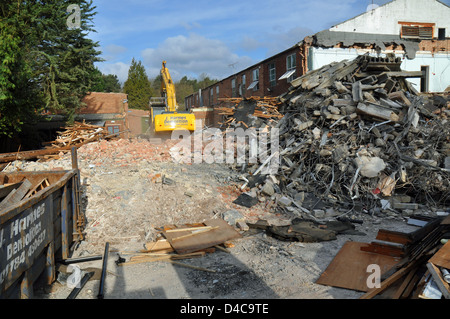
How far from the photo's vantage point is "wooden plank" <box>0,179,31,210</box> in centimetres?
466

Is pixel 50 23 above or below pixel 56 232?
above

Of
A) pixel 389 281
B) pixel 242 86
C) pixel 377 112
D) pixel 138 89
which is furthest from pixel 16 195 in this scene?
pixel 138 89

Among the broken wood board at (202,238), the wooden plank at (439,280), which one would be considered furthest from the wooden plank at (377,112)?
the wooden plank at (439,280)

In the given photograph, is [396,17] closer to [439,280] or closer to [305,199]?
[305,199]

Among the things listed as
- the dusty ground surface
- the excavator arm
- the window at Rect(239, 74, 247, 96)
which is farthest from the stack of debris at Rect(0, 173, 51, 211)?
the window at Rect(239, 74, 247, 96)

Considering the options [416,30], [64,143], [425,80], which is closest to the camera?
[64,143]

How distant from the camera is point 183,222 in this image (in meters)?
8.03

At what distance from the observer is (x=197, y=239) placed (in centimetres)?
653

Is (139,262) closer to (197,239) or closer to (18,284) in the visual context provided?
(197,239)

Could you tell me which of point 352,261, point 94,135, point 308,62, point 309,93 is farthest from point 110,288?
point 308,62

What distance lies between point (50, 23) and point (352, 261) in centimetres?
2247

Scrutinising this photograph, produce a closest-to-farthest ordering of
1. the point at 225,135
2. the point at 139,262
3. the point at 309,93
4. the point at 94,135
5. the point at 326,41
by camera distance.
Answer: the point at 139,262
the point at 309,93
the point at 225,135
the point at 94,135
the point at 326,41

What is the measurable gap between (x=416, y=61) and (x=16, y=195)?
81.3ft

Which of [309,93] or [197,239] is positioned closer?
[197,239]
